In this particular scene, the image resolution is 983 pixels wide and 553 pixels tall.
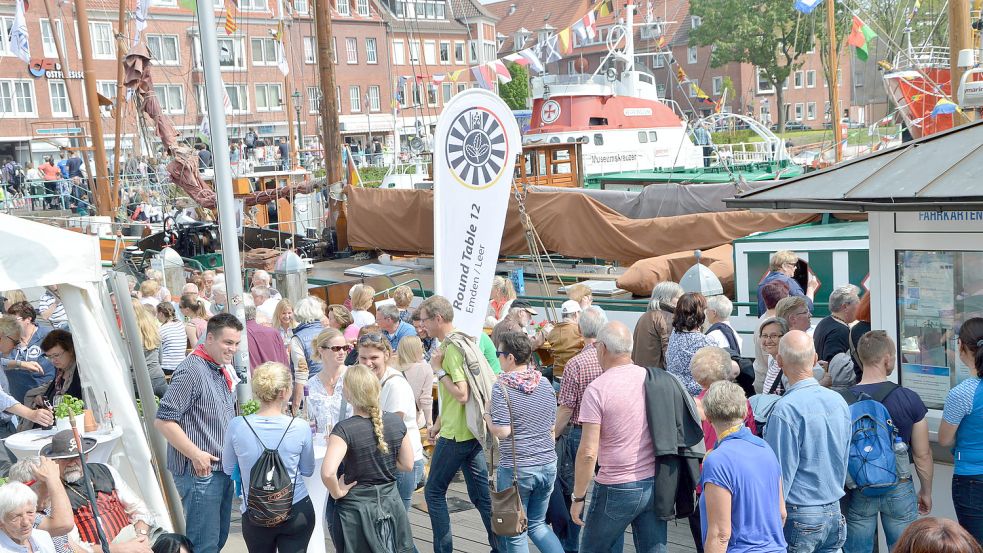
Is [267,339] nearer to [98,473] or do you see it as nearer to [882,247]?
[98,473]

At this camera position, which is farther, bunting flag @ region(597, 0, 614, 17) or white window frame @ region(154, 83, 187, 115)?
white window frame @ region(154, 83, 187, 115)

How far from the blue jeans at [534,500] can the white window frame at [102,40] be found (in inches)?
1829

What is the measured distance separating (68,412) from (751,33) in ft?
202

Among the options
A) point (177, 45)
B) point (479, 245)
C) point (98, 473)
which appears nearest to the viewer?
point (98, 473)

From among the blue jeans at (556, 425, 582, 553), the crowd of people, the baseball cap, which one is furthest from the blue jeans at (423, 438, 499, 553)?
the baseball cap

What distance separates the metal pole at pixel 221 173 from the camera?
6.32 meters

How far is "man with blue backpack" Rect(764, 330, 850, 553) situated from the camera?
4480mm

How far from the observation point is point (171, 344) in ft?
27.5

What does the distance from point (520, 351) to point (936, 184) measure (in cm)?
243

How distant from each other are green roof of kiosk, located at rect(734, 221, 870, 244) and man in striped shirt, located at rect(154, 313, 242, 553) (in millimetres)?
6873

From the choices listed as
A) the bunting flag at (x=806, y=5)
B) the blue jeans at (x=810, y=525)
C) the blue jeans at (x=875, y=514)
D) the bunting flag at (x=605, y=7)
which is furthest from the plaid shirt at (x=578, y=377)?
the bunting flag at (x=605, y=7)

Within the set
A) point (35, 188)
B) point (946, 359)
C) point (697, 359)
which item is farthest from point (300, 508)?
point (35, 188)

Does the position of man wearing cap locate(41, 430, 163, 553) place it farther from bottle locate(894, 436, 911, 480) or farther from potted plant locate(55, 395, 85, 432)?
bottle locate(894, 436, 911, 480)

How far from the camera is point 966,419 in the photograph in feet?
15.5
